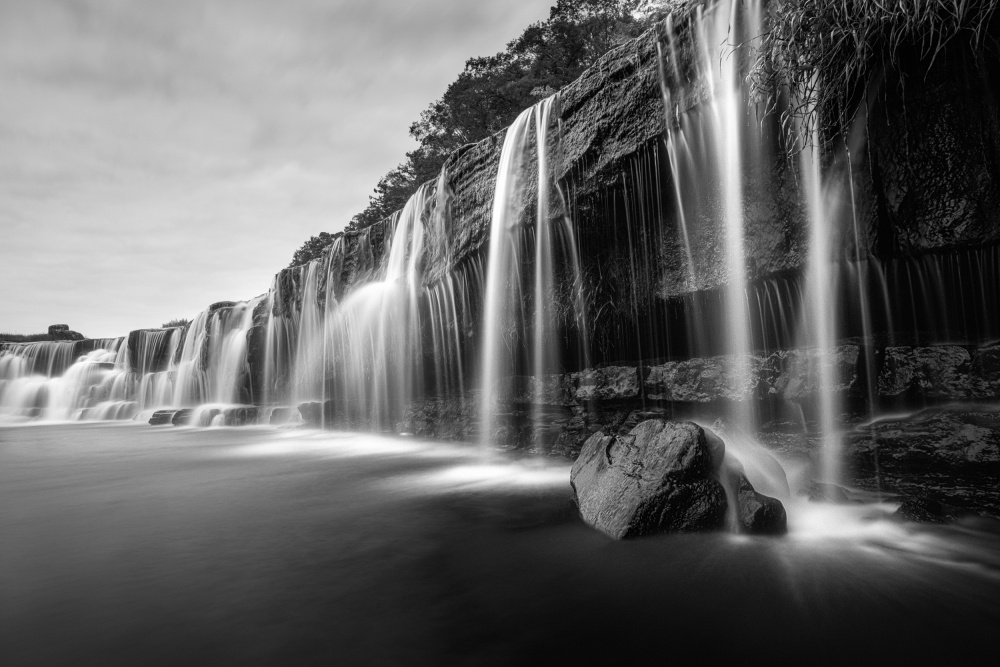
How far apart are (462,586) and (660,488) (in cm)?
181

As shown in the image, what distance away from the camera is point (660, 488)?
4.00m

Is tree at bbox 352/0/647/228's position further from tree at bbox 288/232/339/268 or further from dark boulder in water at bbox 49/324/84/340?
dark boulder in water at bbox 49/324/84/340

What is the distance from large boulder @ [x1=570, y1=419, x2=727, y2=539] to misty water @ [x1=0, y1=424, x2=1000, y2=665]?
16 centimetres

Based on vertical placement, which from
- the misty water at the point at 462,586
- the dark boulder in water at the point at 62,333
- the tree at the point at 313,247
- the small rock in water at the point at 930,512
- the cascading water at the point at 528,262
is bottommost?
the misty water at the point at 462,586

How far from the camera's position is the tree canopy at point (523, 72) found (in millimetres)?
19500

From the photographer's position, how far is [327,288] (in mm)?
15867

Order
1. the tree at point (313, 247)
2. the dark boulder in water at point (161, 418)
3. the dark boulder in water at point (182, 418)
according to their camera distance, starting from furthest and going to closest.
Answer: the tree at point (313, 247) → the dark boulder in water at point (161, 418) → the dark boulder in water at point (182, 418)

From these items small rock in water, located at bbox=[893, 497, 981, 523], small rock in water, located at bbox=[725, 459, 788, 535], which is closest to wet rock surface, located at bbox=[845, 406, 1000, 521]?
small rock in water, located at bbox=[893, 497, 981, 523]

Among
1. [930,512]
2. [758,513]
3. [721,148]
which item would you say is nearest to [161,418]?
[721,148]

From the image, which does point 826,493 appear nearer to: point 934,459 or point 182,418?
point 934,459

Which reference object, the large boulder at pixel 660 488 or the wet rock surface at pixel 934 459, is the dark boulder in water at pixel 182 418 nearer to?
the large boulder at pixel 660 488

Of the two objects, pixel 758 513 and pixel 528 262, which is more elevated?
pixel 528 262

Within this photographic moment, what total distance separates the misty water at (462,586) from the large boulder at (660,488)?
16 centimetres

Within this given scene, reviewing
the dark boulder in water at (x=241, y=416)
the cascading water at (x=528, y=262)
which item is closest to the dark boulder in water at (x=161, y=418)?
the dark boulder in water at (x=241, y=416)
